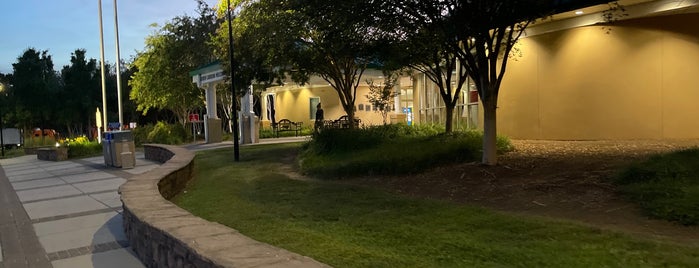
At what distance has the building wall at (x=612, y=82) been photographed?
12680mm

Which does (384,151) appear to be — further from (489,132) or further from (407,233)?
(407,233)

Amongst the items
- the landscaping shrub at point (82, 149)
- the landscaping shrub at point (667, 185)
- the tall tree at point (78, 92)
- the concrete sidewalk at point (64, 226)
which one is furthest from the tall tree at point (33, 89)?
the landscaping shrub at point (667, 185)

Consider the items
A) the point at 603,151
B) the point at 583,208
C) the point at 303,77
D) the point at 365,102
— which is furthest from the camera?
the point at 365,102

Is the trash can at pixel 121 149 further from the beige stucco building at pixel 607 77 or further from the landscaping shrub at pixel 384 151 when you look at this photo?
the beige stucco building at pixel 607 77

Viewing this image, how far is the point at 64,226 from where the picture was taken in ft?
24.8

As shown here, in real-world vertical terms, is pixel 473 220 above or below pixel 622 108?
below

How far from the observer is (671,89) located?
504 inches

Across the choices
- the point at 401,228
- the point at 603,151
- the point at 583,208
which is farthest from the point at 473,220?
the point at 603,151

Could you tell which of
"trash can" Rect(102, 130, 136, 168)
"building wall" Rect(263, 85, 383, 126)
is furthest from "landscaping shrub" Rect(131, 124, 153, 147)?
"trash can" Rect(102, 130, 136, 168)

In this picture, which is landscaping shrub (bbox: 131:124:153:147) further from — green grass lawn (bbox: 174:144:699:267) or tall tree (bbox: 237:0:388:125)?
green grass lawn (bbox: 174:144:699:267)

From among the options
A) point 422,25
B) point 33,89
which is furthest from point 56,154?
point 33,89

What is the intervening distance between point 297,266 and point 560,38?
12.7 m

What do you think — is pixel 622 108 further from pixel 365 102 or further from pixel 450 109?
pixel 365 102

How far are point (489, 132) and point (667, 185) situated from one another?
3.30 metres
